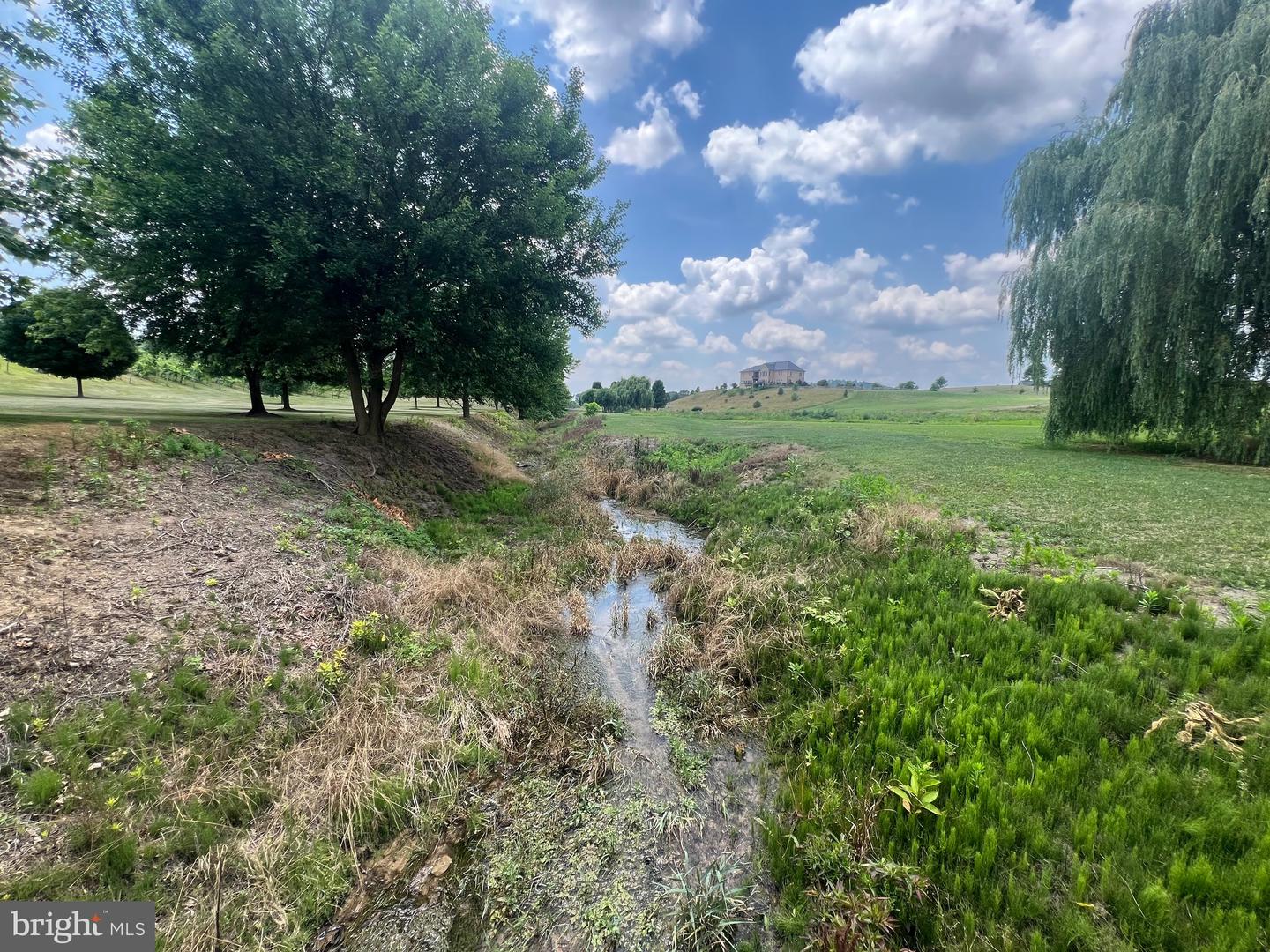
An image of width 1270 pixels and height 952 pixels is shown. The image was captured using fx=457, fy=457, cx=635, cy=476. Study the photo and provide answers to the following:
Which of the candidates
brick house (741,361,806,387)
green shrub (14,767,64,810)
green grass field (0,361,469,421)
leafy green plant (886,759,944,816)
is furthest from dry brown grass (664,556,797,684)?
brick house (741,361,806,387)

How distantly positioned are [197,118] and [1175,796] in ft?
54.8

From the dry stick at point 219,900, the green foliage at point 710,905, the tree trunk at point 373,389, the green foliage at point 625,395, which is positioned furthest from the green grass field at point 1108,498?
the green foliage at point 625,395

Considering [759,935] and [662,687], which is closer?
[759,935]

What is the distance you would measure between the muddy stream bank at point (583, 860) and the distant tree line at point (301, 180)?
34.0 feet

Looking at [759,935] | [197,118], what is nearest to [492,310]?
[197,118]

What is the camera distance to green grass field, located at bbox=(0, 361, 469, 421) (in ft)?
38.3

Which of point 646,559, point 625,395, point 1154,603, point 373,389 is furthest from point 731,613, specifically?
point 625,395

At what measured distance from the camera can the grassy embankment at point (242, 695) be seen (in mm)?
3359

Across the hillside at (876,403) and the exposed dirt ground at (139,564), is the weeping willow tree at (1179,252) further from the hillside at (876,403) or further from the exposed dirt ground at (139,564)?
the hillside at (876,403)

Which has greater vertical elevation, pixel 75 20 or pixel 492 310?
pixel 75 20

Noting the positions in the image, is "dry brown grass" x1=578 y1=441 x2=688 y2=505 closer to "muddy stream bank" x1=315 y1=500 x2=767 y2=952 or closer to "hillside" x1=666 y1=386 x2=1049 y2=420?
"muddy stream bank" x1=315 y1=500 x2=767 y2=952

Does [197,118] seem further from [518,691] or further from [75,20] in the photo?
[518,691]

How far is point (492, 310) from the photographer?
13.0 m

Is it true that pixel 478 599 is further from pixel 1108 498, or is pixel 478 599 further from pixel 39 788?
pixel 1108 498
